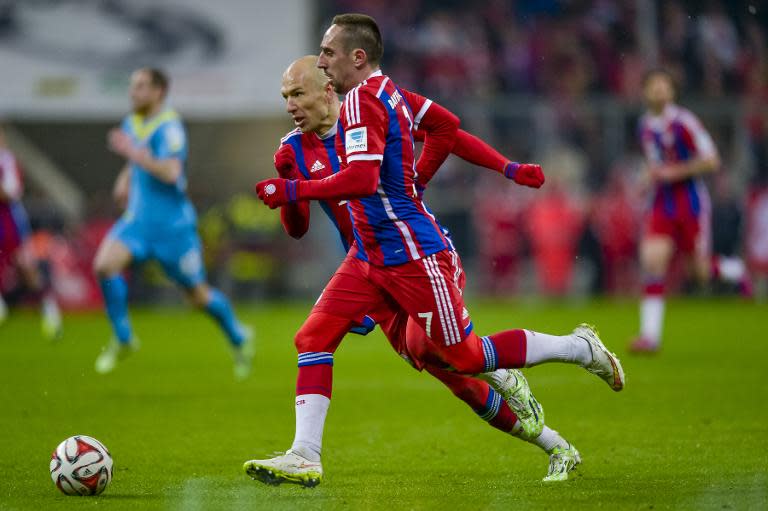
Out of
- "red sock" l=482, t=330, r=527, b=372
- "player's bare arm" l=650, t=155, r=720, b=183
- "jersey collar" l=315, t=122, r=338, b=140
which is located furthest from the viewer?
"player's bare arm" l=650, t=155, r=720, b=183

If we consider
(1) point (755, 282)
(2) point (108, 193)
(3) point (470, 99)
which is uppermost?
(3) point (470, 99)

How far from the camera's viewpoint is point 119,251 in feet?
34.0

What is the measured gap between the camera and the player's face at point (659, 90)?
38.8 ft

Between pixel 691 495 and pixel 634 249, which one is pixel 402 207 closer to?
pixel 691 495

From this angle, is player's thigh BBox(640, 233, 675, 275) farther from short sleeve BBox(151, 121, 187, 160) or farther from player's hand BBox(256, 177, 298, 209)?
player's hand BBox(256, 177, 298, 209)

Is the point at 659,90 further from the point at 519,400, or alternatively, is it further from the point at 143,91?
the point at 519,400

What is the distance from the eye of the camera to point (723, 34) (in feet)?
77.2

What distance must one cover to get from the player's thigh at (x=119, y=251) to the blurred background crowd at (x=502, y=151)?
29.3ft

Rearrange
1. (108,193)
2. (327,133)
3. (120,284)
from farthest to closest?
(108,193) → (120,284) → (327,133)

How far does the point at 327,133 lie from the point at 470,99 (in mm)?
15197

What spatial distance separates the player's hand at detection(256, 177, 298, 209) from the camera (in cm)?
524

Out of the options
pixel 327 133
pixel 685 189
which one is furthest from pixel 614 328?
pixel 327 133

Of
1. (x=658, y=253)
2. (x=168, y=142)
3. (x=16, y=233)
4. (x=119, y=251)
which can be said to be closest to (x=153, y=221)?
(x=119, y=251)

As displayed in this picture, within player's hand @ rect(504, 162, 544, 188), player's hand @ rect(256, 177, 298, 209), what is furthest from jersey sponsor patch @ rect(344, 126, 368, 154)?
player's hand @ rect(504, 162, 544, 188)
